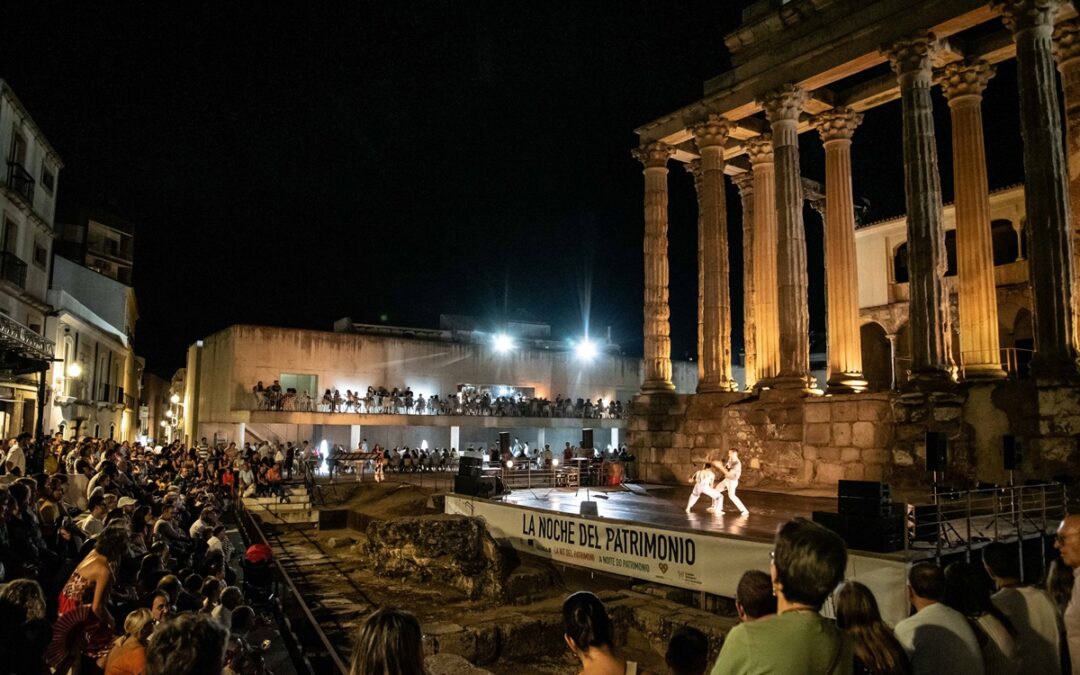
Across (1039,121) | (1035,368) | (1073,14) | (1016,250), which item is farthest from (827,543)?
(1016,250)

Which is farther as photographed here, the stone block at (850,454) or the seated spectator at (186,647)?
the stone block at (850,454)

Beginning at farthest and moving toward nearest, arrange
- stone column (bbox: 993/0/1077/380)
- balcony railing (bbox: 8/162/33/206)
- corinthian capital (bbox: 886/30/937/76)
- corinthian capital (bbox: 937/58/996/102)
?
balcony railing (bbox: 8/162/33/206) < corinthian capital (bbox: 937/58/996/102) < corinthian capital (bbox: 886/30/937/76) < stone column (bbox: 993/0/1077/380)

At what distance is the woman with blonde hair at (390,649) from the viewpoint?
2852 millimetres

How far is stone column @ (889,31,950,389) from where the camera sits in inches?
663

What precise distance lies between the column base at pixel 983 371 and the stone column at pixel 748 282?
273 inches

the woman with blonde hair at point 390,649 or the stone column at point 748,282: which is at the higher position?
the stone column at point 748,282

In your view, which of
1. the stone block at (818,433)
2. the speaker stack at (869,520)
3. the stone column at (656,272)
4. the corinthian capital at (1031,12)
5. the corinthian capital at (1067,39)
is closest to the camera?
the speaker stack at (869,520)

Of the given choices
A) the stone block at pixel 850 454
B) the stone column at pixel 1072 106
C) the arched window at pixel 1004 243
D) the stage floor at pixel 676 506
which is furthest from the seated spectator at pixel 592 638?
the arched window at pixel 1004 243

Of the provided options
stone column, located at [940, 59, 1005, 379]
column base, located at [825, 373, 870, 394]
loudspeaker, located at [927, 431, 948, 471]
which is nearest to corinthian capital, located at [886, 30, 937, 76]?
stone column, located at [940, 59, 1005, 379]

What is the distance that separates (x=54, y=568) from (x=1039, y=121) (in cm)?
1860

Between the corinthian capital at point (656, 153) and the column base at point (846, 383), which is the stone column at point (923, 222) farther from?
the corinthian capital at point (656, 153)

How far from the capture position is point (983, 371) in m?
16.5

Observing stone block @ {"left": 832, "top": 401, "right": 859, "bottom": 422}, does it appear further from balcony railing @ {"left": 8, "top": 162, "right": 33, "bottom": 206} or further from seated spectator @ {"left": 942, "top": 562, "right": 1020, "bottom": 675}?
balcony railing @ {"left": 8, "top": 162, "right": 33, "bottom": 206}

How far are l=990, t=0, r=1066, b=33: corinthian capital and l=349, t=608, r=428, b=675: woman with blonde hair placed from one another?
18426 millimetres
